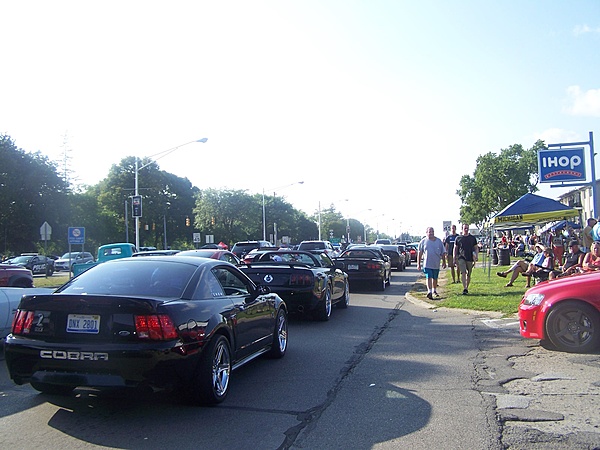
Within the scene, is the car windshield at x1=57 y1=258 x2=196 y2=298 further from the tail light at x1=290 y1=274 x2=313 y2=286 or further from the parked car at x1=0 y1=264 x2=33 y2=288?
the parked car at x1=0 y1=264 x2=33 y2=288

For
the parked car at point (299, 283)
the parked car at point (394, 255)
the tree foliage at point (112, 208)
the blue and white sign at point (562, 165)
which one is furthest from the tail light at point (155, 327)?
the tree foliage at point (112, 208)

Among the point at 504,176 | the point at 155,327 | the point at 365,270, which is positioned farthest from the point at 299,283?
the point at 504,176

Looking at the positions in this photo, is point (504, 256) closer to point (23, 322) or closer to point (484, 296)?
point (484, 296)

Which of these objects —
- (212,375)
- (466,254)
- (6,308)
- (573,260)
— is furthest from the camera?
(466,254)

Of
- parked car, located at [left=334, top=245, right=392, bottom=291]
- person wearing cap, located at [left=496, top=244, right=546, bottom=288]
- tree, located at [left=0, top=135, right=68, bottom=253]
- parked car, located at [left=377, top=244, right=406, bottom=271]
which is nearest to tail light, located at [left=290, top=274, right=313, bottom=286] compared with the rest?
person wearing cap, located at [left=496, top=244, right=546, bottom=288]

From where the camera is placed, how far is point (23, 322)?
5.30 metres

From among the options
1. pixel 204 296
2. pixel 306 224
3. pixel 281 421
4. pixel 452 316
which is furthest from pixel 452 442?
pixel 306 224

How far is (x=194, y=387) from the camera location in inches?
211

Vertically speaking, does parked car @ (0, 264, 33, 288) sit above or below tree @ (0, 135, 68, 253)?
below

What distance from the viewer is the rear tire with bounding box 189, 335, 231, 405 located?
5363mm

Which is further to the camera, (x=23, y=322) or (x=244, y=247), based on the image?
(x=244, y=247)

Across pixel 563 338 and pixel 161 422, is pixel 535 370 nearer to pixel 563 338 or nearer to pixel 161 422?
pixel 563 338

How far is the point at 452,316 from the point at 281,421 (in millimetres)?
7673

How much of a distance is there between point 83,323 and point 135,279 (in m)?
0.85
